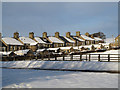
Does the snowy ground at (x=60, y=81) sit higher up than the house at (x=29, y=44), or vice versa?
the house at (x=29, y=44)

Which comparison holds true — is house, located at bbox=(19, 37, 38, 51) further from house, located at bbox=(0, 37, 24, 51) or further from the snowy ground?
the snowy ground

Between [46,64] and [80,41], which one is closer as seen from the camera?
[46,64]

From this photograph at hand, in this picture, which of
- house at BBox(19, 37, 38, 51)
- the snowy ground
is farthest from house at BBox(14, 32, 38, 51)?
the snowy ground

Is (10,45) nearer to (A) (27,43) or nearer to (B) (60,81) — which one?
(A) (27,43)

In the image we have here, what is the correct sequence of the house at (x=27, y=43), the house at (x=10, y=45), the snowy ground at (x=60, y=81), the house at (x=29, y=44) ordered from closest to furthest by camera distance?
the snowy ground at (x=60, y=81)
the house at (x=10, y=45)
the house at (x=29, y=44)
the house at (x=27, y=43)

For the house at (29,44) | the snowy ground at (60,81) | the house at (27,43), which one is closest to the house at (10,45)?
the house at (27,43)

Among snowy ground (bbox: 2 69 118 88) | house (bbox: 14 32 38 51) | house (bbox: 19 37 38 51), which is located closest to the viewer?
snowy ground (bbox: 2 69 118 88)

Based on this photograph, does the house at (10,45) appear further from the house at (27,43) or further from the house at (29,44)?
the house at (29,44)

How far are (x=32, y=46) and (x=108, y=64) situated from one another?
45113 millimetres

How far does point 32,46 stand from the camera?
60.1 meters

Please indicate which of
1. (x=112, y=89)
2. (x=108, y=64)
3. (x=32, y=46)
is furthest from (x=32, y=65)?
(x=32, y=46)

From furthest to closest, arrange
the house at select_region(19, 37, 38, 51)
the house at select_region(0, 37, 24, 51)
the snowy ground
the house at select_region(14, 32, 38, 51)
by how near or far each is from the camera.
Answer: the house at select_region(14, 32, 38, 51), the house at select_region(19, 37, 38, 51), the house at select_region(0, 37, 24, 51), the snowy ground

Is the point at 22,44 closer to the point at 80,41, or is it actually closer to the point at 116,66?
the point at 80,41

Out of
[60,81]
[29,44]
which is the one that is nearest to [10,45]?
[29,44]
